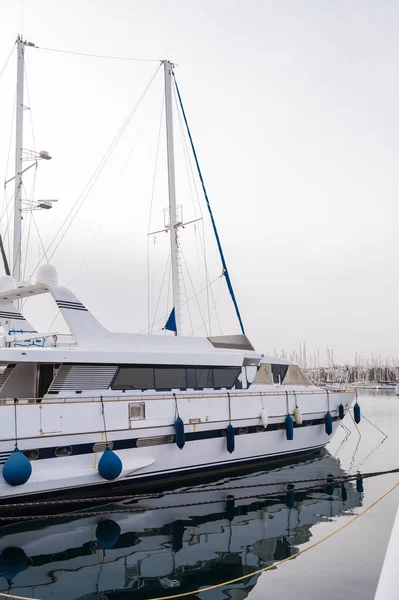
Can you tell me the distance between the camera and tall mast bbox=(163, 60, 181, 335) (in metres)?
14.4

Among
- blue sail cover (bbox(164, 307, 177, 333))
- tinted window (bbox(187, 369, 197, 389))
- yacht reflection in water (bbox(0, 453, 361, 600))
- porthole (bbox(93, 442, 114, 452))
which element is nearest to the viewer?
yacht reflection in water (bbox(0, 453, 361, 600))

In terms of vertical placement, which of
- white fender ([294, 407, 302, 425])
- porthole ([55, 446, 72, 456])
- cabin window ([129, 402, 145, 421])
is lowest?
white fender ([294, 407, 302, 425])

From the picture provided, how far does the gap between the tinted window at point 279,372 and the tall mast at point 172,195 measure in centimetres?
335

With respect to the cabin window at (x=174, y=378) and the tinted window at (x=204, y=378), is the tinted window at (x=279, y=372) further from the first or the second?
the tinted window at (x=204, y=378)

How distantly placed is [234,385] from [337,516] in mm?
4907

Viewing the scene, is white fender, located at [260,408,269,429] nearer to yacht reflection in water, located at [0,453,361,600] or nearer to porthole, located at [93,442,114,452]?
yacht reflection in water, located at [0,453,361,600]

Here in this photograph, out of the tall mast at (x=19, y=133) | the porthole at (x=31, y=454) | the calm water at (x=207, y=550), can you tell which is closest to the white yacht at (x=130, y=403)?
the porthole at (x=31, y=454)

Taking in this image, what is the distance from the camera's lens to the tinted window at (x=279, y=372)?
15.1m

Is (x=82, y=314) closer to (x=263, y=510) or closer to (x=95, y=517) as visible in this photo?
(x=95, y=517)

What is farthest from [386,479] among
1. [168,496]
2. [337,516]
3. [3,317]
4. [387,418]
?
[387,418]

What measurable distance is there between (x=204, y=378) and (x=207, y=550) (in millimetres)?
5665

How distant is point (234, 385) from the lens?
44.1 ft

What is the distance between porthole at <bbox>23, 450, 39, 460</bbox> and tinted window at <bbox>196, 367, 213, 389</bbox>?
4.66m

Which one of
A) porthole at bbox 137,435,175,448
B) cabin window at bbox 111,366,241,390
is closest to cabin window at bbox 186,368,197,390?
cabin window at bbox 111,366,241,390
